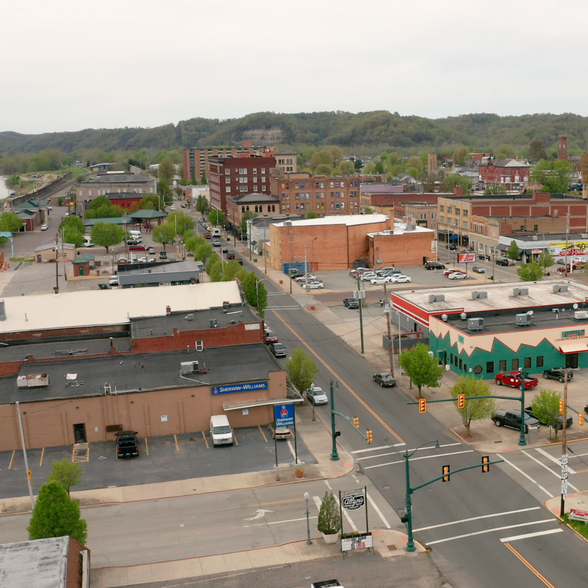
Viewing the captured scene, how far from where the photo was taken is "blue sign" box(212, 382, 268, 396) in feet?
155

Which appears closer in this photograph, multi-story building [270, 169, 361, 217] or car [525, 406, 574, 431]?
car [525, 406, 574, 431]

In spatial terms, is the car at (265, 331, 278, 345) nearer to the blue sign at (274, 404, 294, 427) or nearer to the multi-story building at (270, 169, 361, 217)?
the blue sign at (274, 404, 294, 427)

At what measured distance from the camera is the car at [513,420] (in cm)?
4503

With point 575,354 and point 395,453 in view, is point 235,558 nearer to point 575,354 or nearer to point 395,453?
point 395,453

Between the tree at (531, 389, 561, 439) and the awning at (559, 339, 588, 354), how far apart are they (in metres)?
14.1

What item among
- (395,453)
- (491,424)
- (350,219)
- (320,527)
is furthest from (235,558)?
(350,219)

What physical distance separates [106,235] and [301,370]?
8223 centimetres

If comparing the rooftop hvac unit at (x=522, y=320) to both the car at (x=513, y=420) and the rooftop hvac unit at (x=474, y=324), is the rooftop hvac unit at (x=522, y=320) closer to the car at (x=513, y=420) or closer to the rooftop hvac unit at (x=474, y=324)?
the rooftop hvac unit at (x=474, y=324)

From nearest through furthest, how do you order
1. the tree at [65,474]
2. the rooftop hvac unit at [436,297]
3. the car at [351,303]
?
1. the tree at [65,474]
2. the rooftop hvac unit at [436,297]
3. the car at [351,303]

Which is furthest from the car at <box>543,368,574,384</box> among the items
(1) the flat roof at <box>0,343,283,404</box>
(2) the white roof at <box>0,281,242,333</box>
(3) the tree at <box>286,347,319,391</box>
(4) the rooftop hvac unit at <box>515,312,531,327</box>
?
(2) the white roof at <box>0,281,242,333</box>

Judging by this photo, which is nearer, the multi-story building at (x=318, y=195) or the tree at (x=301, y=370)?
the tree at (x=301, y=370)

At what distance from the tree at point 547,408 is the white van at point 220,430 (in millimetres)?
18596

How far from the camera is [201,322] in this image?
59250mm

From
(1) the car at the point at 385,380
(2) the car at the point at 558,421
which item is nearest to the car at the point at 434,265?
(1) the car at the point at 385,380
